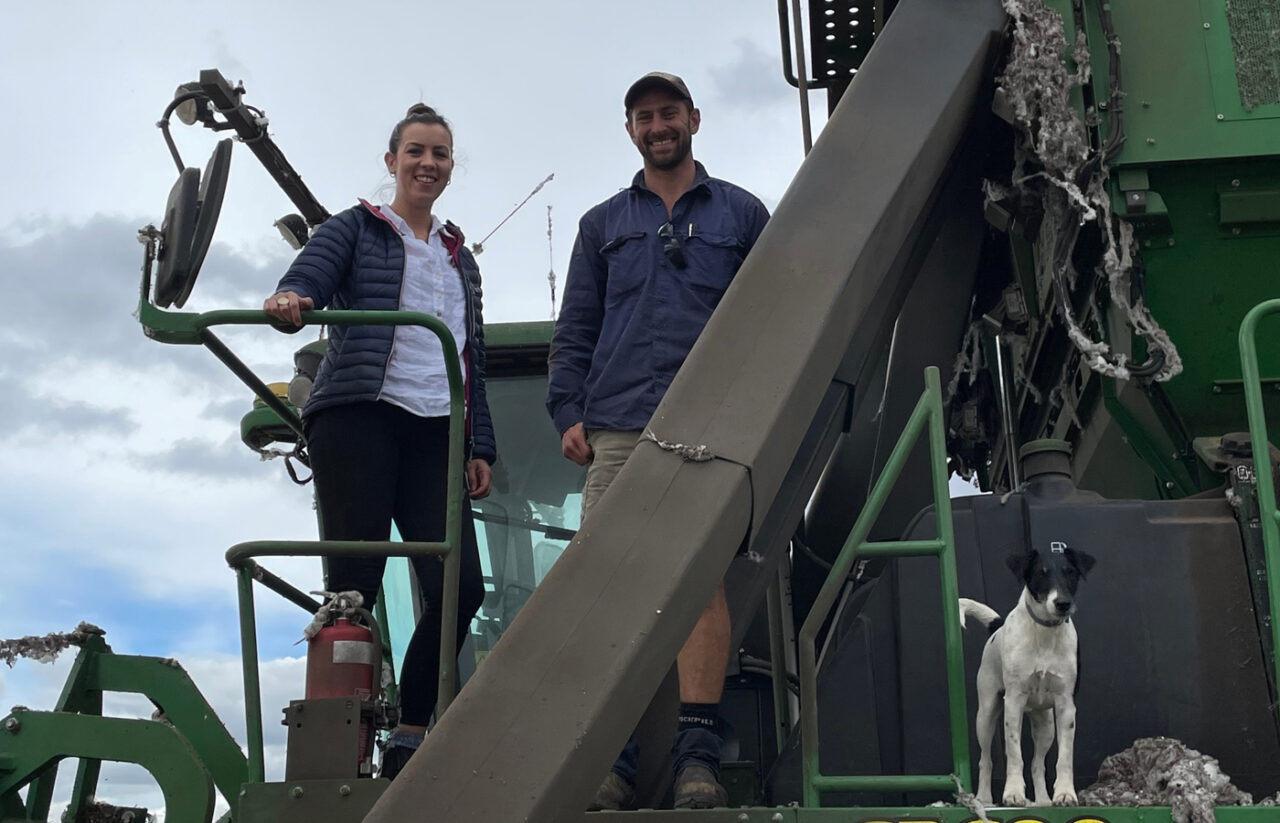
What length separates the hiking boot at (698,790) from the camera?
328cm

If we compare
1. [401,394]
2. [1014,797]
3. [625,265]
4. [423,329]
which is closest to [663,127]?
[625,265]

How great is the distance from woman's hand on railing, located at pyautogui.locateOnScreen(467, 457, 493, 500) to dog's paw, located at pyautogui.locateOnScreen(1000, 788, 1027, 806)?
5.26ft

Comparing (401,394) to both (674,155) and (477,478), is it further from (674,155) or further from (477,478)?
(674,155)

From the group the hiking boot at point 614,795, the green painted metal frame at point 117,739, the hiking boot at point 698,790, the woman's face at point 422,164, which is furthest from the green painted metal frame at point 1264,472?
the green painted metal frame at point 117,739

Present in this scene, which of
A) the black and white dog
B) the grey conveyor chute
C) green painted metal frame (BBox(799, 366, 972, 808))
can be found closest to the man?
the grey conveyor chute

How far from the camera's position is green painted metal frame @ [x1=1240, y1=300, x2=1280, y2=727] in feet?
10.2

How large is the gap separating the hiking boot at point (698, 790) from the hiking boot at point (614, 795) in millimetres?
130

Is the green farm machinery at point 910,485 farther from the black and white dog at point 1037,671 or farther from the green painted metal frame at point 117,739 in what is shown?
the black and white dog at point 1037,671

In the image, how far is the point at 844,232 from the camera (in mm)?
3615

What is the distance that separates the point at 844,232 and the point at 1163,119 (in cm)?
103

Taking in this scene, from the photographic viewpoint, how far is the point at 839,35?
5.27m

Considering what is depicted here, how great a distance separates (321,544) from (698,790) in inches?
41.4

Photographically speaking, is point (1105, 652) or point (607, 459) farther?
point (607, 459)

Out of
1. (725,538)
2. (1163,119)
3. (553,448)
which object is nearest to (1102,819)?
(725,538)
